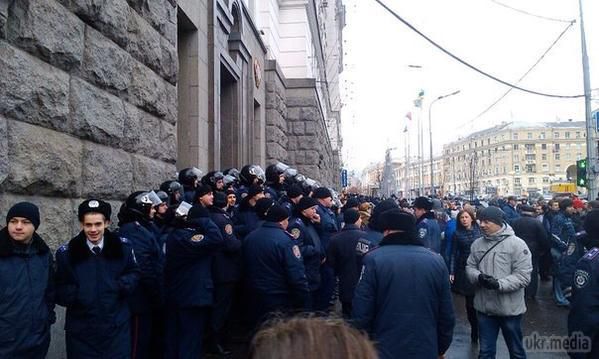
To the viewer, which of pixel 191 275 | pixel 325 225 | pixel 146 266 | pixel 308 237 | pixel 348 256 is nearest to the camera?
pixel 146 266

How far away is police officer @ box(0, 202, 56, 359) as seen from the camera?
127 inches

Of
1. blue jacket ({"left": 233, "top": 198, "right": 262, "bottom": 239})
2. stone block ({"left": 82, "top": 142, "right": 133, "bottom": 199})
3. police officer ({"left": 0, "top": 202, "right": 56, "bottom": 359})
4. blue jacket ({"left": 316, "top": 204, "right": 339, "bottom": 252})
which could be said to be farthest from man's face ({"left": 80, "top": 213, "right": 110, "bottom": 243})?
blue jacket ({"left": 316, "top": 204, "right": 339, "bottom": 252})

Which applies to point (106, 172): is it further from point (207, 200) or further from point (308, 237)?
point (308, 237)

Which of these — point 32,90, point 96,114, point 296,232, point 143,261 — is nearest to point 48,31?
point 32,90

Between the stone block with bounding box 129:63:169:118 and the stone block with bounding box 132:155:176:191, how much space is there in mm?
589

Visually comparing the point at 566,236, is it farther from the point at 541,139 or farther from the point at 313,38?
the point at 541,139

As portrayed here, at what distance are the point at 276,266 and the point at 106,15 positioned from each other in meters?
3.01

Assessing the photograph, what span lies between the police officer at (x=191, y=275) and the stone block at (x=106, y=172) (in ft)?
2.37

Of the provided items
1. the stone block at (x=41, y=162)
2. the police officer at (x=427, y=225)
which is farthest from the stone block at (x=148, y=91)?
the police officer at (x=427, y=225)

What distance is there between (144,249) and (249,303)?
4.90 feet

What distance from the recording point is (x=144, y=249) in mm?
4895

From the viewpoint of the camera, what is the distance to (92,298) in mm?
3770

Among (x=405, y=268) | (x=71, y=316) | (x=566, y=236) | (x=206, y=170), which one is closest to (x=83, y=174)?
(x=71, y=316)

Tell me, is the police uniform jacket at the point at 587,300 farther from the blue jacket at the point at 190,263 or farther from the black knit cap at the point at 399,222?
the blue jacket at the point at 190,263
